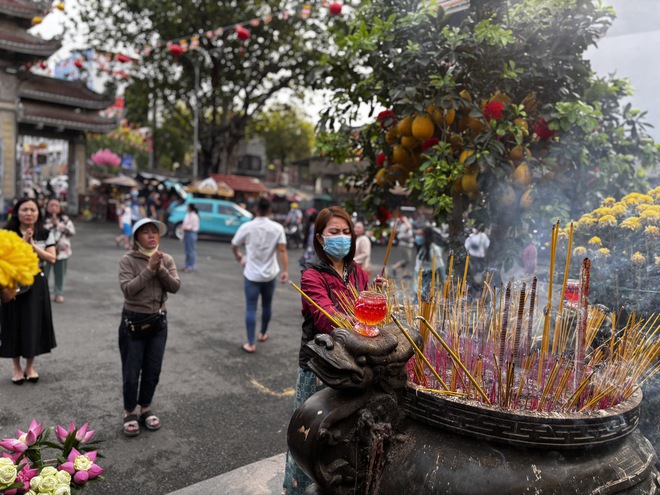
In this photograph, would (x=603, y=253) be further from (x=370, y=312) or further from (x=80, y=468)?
(x=80, y=468)

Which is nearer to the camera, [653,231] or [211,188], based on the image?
[653,231]

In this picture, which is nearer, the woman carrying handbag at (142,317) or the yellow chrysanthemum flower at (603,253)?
the yellow chrysanthemum flower at (603,253)

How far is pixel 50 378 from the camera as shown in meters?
4.27

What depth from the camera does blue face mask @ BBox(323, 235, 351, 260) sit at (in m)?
2.39

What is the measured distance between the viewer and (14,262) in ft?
6.13

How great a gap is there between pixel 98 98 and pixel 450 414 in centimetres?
2336

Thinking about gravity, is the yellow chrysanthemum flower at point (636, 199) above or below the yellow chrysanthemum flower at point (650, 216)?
above

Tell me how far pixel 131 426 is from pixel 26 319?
1.35 m

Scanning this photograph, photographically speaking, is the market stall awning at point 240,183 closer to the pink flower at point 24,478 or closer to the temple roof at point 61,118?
the temple roof at point 61,118

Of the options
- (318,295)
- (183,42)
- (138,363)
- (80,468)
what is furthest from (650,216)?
(183,42)

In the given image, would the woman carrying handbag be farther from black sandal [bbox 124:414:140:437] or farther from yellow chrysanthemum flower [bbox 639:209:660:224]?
yellow chrysanthemum flower [bbox 639:209:660:224]

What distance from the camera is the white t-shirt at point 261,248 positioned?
5.28m

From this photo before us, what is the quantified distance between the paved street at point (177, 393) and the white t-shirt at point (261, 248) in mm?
847

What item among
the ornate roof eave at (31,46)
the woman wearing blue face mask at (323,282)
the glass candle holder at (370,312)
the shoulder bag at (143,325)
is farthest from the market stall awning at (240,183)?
the glass candle holder at (370,312)
